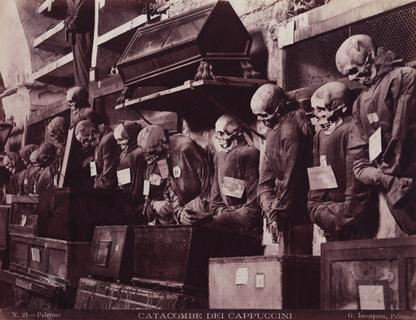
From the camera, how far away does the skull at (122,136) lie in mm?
4430

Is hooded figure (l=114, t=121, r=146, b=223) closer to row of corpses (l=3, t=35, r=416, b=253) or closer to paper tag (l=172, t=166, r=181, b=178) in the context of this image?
row of corpses (l=3, t=35, r=416, b=253)

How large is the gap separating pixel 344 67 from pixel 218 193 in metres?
1.15

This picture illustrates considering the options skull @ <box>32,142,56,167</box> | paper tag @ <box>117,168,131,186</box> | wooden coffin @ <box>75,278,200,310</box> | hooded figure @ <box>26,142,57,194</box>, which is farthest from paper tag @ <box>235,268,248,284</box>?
skull @ <box>32,142,56,167</box>

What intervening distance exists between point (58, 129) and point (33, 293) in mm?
1343

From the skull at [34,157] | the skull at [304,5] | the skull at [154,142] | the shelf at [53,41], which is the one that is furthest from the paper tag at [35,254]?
the skull at [304,5]

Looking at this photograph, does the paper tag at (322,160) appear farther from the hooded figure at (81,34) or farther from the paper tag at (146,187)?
the hooded figure at (81,34)

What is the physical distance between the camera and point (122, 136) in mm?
4430

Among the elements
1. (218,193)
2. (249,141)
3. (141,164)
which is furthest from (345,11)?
(141,164)

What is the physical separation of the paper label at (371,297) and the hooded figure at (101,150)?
2.44m

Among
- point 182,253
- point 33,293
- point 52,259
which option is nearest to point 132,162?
point 52,259

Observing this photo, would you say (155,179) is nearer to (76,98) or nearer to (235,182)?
(235,182)

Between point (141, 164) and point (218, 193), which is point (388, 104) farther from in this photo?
point (141, 164)

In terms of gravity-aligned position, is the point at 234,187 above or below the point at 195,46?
below

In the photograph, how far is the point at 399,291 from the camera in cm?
227
